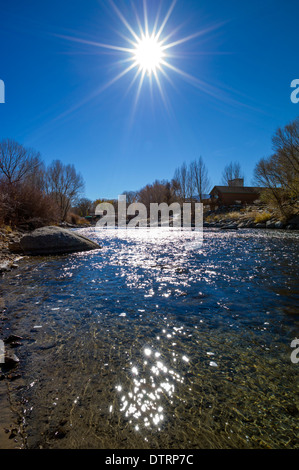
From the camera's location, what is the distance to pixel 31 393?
1519 mm

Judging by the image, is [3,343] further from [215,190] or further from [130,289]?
[215,190]

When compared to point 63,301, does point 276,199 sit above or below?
above

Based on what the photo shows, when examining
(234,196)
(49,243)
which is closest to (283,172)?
(49,243)

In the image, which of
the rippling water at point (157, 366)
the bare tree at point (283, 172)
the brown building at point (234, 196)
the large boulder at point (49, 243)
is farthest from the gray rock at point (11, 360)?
the brown building at point (234, 196)

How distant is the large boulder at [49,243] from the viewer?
803 centimetres

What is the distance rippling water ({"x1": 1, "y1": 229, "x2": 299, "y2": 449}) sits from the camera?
1240 mm

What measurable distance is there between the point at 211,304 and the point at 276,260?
4.13 metres

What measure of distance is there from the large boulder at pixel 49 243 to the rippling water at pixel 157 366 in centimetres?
446

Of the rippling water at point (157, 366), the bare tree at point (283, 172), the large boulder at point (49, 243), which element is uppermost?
the bare tree at point (283, 172)

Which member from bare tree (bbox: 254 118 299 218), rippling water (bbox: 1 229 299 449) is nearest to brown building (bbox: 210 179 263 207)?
bare tree (bbox: 254 118 299 218)

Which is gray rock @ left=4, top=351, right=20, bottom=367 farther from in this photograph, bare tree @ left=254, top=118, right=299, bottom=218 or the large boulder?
bare tree @ left=254, top=118, right=299, bottom=218

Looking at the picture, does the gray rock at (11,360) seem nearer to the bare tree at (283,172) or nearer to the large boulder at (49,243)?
the large boulder at (49,243)

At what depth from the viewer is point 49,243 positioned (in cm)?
823

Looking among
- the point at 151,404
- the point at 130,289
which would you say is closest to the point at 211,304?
the point at 130,289
